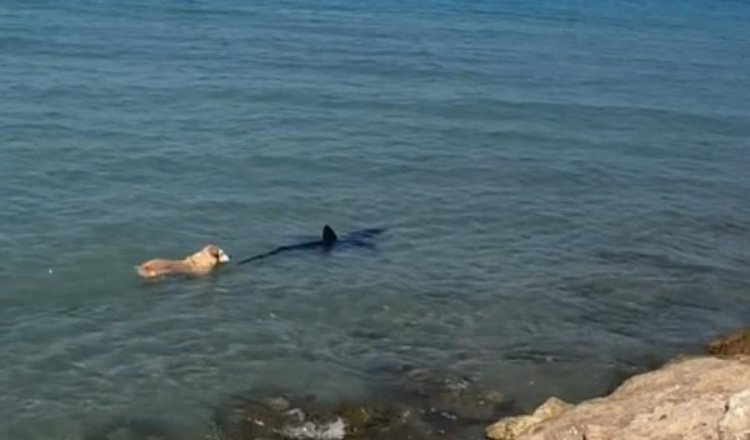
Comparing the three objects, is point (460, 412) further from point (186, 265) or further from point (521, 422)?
point (186, 265)

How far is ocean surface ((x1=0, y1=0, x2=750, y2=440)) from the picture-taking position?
19.9 m

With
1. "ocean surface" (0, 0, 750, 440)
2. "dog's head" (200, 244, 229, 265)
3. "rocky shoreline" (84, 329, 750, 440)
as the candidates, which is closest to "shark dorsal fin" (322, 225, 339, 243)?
"ocean surface" (0, 0, 750, 440)

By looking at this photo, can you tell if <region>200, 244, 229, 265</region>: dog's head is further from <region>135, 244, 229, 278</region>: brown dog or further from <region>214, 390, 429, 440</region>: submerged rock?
<region>214, 390, 429, 440</region>: submerged rock

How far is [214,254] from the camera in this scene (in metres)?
23.5

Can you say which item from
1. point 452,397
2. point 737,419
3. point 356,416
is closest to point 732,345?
point 452,397

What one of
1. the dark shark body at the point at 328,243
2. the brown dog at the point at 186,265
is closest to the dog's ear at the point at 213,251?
the brown dog at the point at 186,265

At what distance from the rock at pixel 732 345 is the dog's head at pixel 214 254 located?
989 centimetres

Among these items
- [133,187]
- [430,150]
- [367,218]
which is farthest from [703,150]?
[133,187]

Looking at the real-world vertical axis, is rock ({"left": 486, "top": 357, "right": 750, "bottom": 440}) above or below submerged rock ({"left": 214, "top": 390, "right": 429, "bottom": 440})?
above

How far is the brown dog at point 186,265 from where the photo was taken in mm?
23002

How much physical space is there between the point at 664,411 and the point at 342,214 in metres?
14.6

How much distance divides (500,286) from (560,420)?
7.95 metres

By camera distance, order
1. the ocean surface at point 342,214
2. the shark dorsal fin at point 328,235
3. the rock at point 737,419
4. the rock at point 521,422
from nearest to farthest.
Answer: the rock at point 737,419
the rock at point 521,422
the ocean surface at point 342,214
the shark dorsal fin at point 328,235

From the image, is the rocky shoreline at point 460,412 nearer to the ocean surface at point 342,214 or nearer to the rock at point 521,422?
the rock at point 521,422
